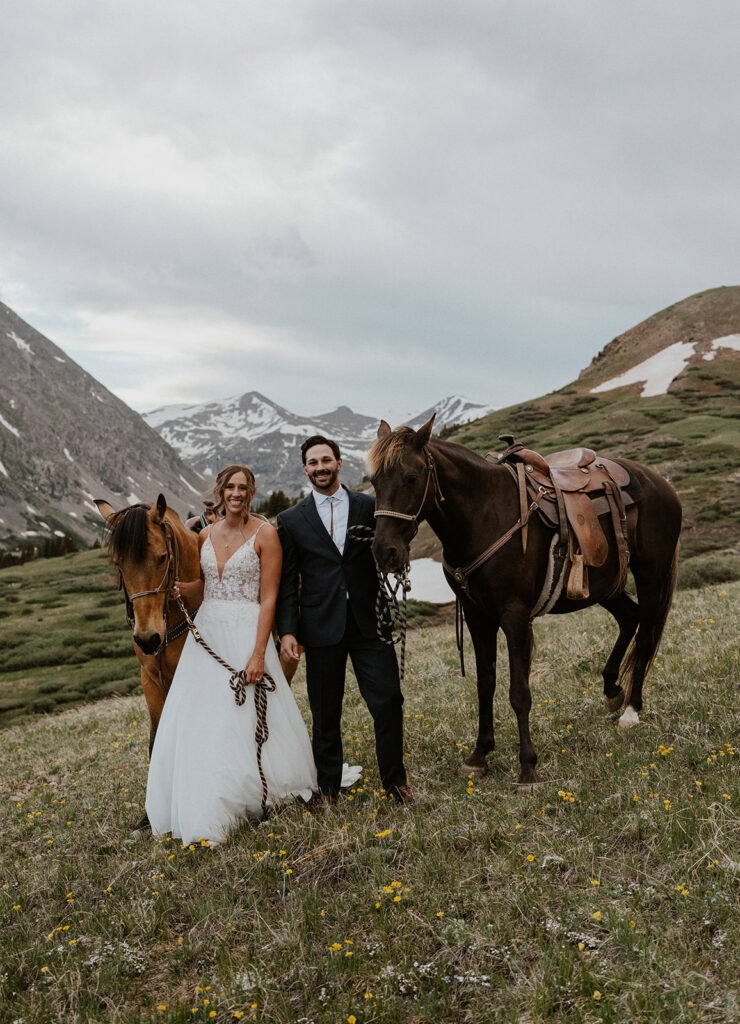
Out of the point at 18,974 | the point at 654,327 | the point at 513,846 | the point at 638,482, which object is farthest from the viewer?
the point at 654,327

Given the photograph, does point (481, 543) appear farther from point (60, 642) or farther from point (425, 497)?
point (60, 642)

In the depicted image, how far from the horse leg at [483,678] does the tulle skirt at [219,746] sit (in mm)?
1576

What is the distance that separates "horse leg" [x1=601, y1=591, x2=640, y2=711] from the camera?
7293 mm

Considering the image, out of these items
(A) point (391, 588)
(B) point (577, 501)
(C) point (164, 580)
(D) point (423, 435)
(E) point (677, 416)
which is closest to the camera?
(D) point (423, 435)

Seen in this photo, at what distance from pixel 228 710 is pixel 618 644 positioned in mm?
4520

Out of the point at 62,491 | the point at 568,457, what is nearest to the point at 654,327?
the point at 568,457

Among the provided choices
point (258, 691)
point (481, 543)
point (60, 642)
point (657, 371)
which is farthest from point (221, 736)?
point (657, 371)

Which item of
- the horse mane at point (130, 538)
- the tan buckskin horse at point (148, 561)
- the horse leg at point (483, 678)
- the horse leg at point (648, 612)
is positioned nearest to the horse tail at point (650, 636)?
the horse leg at point (648, 612)

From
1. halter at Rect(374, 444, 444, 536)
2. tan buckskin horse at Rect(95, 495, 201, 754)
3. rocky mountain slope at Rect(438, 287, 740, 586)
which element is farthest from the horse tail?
rocky mountain slope at Rect(438, 287, 740, 586)

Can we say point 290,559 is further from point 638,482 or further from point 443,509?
point 638,482

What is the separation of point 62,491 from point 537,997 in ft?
715

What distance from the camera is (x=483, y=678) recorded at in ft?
20.2

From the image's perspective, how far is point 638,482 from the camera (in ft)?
23.6

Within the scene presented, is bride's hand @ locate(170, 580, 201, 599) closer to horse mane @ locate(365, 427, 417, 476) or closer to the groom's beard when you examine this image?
the groom's beard
